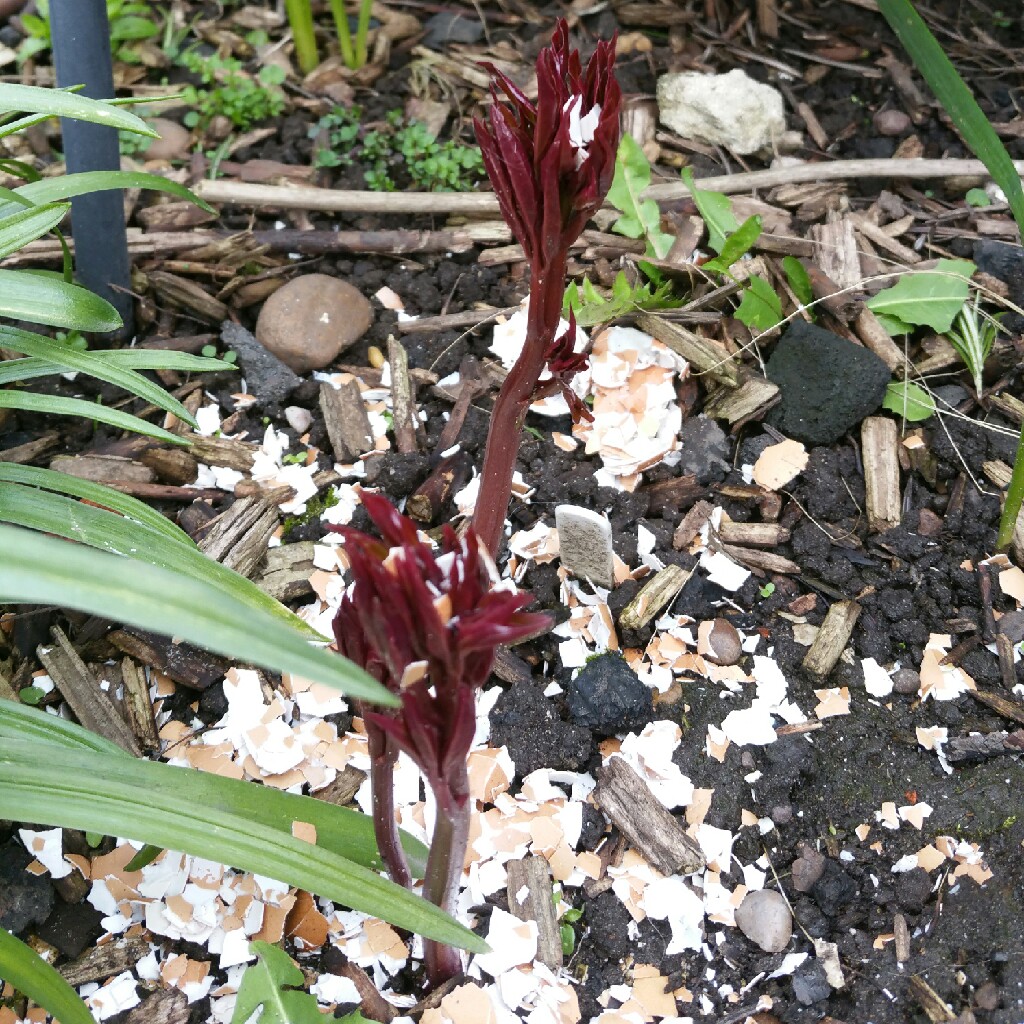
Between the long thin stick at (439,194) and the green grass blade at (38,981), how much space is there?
1.57 metres

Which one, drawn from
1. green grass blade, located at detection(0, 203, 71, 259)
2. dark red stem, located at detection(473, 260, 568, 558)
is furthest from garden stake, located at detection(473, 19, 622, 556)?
green grass blade, located at detection(0, 203, 71, 259)

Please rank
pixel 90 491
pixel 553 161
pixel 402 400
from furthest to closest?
pixel 402 400 → pixel 90 491 → pixel 553 161

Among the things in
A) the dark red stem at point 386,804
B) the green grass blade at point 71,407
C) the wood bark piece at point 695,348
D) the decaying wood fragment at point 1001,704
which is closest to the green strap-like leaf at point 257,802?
the dark red stem at point 386,804

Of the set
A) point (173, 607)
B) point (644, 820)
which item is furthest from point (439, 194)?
point (173, 607)

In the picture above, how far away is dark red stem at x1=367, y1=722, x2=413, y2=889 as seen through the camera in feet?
3.82

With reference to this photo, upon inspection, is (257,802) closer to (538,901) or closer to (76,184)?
(538,901)

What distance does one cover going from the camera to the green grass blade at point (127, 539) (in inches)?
55.7

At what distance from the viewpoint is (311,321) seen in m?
2.07

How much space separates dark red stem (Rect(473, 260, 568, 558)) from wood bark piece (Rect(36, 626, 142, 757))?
24.6 inches

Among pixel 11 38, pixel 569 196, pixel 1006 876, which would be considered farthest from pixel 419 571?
pixel 11 38

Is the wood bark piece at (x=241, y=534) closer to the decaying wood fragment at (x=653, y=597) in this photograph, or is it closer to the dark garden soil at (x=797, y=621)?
the dark garden soil at (x=797, y=621)

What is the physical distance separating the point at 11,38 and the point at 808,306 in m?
2.04

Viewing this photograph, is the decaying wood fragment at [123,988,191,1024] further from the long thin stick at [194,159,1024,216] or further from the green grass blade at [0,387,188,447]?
the long thin stick at [194,159,1024,216]

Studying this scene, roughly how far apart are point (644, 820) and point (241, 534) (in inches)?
32.2
